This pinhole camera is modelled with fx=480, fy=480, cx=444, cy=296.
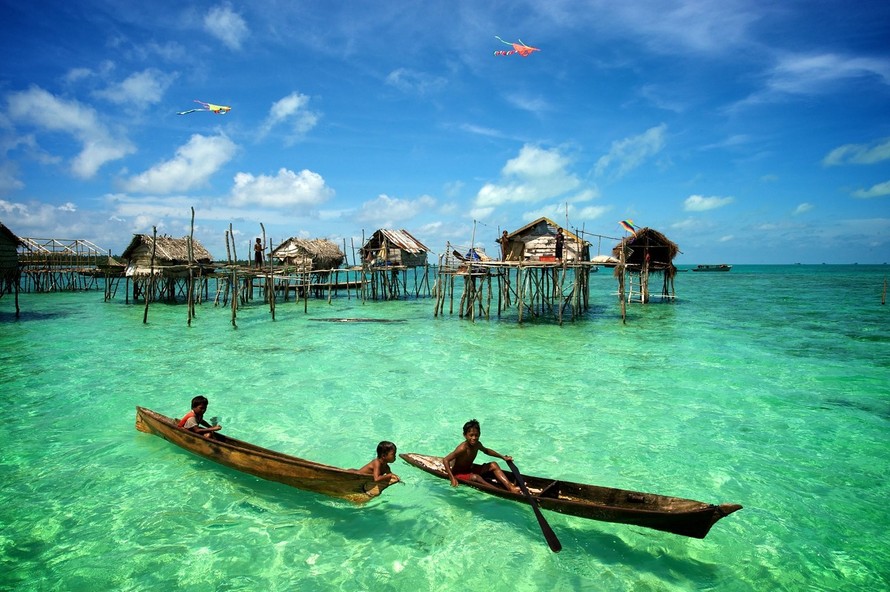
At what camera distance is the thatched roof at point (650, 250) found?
26969 mm

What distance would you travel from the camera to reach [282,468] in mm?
5734

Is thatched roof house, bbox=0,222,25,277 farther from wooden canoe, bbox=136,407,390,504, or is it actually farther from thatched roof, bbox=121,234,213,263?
wooden canoe, bbox=136,407,390,504

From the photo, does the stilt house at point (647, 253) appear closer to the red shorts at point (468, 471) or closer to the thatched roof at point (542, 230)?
the thatched roof at point (542, 230)

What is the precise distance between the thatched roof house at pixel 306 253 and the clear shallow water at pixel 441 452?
15.8 metres

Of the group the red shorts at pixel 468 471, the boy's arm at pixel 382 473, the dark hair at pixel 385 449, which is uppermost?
the dark hair at pixel 385 449

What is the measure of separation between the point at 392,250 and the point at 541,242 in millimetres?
12093

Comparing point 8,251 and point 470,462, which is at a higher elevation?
point 8,251

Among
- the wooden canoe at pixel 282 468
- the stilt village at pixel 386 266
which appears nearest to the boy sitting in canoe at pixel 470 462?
the wooden canoe at pixel 282 468

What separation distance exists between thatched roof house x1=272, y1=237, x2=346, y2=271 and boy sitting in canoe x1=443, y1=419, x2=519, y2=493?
1030 inches

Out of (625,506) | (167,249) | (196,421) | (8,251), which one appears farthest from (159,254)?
(625,506)

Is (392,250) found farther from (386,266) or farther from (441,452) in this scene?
(441,452)

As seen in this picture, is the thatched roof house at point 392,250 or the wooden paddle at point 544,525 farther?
the thatched roof house at point 392,250

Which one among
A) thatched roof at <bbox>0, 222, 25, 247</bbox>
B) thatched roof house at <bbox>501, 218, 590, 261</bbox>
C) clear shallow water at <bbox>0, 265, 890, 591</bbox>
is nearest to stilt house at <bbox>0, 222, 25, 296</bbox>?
thatched roof at <bbox>0, 222, 25, 247</bbox>

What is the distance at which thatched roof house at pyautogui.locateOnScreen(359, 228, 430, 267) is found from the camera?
103 ft
